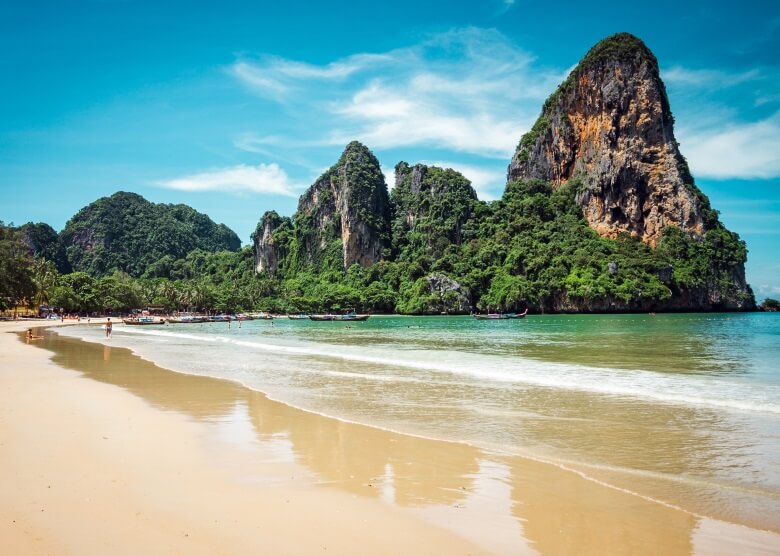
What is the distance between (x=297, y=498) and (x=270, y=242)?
156097 millimetres

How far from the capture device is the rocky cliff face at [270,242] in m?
156

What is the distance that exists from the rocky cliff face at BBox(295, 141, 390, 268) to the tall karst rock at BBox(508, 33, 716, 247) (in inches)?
2042

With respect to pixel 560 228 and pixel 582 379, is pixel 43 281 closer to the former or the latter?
pixel 582 379

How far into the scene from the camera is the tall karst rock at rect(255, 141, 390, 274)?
141m

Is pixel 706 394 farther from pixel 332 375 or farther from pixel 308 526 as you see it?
pixel 308 526

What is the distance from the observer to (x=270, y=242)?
15738 cm

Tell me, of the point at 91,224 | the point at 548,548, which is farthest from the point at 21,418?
the point at 91,224

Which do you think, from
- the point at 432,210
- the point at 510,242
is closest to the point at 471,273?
the point at 510,242

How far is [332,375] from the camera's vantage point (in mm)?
17484

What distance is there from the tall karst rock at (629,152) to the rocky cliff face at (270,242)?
8341 centimetres

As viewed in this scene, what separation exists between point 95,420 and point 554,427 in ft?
26.3

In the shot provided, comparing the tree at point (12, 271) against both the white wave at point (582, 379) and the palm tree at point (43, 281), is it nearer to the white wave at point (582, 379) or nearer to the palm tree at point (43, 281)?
the palm tree at point (43, 281)

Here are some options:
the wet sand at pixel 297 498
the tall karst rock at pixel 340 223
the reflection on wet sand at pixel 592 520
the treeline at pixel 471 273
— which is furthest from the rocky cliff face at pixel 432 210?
the reflection on wet sand at pixel 592 520

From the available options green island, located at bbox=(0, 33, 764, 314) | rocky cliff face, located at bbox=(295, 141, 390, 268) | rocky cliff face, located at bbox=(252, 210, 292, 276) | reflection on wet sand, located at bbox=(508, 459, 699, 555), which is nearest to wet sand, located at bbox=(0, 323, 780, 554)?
reflection on wet sand, located at bbox=(508, 459, 699, 555)
